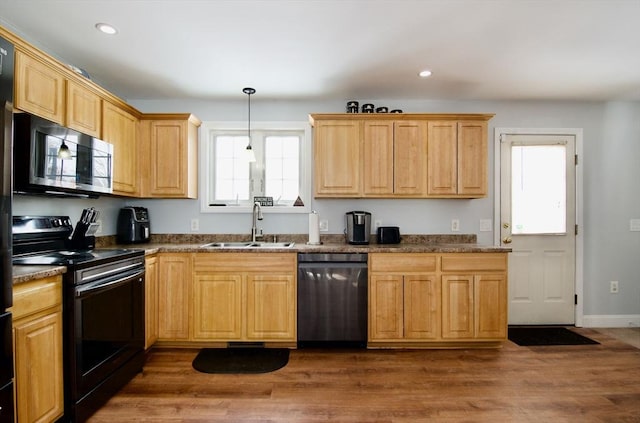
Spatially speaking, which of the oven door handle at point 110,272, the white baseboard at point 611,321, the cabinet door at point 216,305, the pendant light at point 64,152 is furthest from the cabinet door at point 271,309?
the white baseboard at point 611,321

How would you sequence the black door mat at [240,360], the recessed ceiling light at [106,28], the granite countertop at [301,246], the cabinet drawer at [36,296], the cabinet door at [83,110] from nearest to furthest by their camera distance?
the cabinet drawer at [36,296] < the granite countertop at [301,246] < the recessed ceiling light at [106,28] < the cabinet door at [83,110] < the black door mat at [240,360]

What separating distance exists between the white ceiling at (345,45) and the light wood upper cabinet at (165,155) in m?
0.35

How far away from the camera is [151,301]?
9.26ft

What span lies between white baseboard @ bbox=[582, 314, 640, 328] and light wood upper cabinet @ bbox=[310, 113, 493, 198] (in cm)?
195

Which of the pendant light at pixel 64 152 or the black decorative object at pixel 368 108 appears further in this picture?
the black decorative object at pixel 368 108

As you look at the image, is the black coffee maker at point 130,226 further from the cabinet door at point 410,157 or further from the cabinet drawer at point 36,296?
the cabinet door at point 410,157

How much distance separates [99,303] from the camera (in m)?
2.02

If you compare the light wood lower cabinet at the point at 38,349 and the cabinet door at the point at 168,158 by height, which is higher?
the cabinet door at the point at 168,158

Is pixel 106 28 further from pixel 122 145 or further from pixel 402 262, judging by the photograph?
pixel 402 262

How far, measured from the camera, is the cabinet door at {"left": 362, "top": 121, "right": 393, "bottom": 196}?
3.20 meters

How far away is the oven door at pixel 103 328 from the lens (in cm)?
183

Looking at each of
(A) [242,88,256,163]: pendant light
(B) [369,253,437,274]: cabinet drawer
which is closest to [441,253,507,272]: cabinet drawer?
(B) [369,253,437,274]: cabinet drawer

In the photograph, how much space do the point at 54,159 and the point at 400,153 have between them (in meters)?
2.68

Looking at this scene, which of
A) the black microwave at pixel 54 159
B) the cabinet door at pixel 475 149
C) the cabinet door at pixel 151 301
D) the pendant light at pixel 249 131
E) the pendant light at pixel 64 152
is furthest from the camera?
the cabinet door at pixel 475 149
